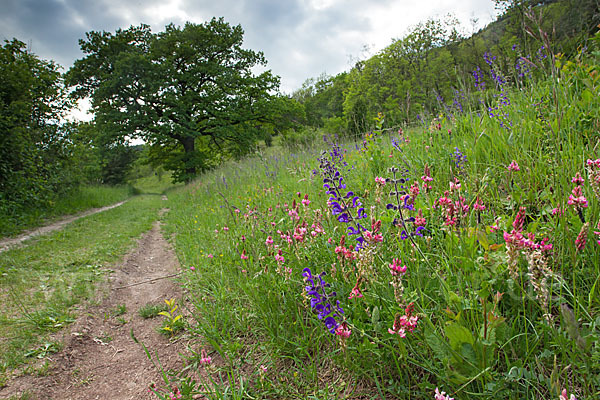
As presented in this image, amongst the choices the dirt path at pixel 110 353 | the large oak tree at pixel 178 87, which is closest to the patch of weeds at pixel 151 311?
the dirt path at pixel 110 353

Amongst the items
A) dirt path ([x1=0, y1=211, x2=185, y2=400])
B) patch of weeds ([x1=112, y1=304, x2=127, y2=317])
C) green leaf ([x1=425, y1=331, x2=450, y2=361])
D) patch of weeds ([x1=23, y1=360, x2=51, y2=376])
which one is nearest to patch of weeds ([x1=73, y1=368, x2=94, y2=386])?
dirt path ([x1=0, y1=211, x2=185, y2=400])

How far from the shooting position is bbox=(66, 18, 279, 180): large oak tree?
21406 mm

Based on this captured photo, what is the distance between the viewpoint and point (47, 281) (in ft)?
12.6

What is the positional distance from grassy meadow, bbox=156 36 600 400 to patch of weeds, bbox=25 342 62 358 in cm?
117

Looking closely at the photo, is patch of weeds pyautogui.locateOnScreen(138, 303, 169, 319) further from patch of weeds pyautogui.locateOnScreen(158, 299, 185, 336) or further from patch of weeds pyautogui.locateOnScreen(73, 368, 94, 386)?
patch of weeds pyautogui.locateOnScreen(73, 368, 94, 386)

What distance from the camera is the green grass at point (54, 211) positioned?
26.3 ft

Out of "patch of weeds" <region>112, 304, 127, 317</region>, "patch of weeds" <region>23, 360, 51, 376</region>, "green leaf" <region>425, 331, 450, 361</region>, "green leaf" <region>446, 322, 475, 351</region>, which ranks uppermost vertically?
"green leaf" <region>446, 322, 475, 351</region>

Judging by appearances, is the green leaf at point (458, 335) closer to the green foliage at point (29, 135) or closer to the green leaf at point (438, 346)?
the green leaf at point (438, 346)

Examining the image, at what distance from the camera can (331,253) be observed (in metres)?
2.11

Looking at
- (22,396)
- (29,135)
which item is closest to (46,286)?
(22,396)

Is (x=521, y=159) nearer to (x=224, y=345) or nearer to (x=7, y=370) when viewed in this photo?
(x=224, y=345)

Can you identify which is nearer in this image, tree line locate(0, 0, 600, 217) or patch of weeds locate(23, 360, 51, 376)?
patch of weeds locate(23, 360, 51, 376)

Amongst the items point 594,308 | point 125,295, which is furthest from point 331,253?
point 125,295

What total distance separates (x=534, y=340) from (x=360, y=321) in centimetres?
79
